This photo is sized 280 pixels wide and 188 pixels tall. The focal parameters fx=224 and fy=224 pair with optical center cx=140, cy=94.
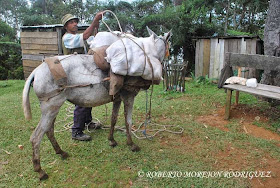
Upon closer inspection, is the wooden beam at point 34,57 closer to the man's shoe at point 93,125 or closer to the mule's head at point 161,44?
the man's shoe at point 93,125

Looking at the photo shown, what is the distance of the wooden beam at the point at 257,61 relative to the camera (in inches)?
190

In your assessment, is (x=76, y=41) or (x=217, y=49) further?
(x=217, y=49)

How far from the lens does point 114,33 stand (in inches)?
143

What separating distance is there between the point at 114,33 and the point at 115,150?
2.08 m

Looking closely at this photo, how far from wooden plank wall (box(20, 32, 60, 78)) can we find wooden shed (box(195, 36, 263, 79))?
19.3 ft

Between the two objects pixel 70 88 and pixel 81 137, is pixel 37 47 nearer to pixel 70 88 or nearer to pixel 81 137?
pixel 81 137

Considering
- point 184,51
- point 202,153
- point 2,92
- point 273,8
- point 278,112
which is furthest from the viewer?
point 184,51

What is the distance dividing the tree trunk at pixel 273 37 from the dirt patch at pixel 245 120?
3.83 ft

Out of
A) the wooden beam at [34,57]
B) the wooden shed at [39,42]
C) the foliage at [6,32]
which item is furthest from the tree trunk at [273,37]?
the foliage at [6,32]

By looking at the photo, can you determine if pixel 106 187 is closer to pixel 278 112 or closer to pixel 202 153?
pixel 202 153

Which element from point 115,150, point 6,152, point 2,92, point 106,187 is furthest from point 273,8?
point 2,92

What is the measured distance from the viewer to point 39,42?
9414 millimetres

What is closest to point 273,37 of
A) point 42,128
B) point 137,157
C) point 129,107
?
point 129,107

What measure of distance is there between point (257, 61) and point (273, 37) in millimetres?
1820
